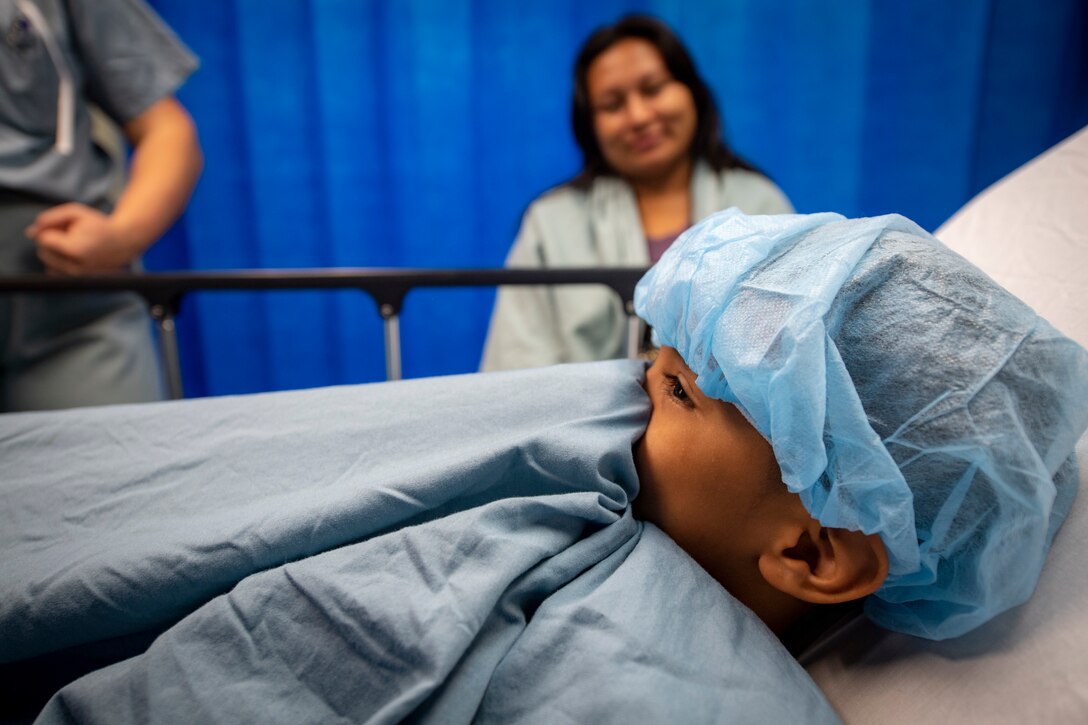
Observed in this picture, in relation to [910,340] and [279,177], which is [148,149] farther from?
[910,340]

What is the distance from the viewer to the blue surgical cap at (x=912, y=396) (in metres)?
0.47

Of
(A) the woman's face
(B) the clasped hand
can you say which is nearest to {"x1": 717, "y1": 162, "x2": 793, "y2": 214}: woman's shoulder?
(A) the woman's face

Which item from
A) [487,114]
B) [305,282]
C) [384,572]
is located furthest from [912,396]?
[487,114]

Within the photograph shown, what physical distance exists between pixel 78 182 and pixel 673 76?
120cm

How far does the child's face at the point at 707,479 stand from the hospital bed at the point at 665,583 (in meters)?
0.04

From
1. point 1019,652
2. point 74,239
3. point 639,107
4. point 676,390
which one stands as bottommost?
point 1019,652

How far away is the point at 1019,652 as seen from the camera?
0.50 metres

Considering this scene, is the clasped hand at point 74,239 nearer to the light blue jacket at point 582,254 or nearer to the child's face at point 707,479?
the light blue jacket at point 582,254

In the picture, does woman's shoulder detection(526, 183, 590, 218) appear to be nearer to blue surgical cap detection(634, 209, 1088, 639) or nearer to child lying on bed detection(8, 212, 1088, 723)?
child lying on bed detection(8, 212, 1088, 723)

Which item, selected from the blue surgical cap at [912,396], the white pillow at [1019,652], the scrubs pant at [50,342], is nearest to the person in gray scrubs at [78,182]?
the scrubs pant at [50,342]

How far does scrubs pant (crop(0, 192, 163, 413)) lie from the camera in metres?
1.12

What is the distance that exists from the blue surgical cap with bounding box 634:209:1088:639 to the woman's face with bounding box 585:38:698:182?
1048 millimetres

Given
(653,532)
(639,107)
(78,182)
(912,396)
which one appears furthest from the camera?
(639,107)

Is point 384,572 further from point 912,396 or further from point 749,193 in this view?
point 749,193
